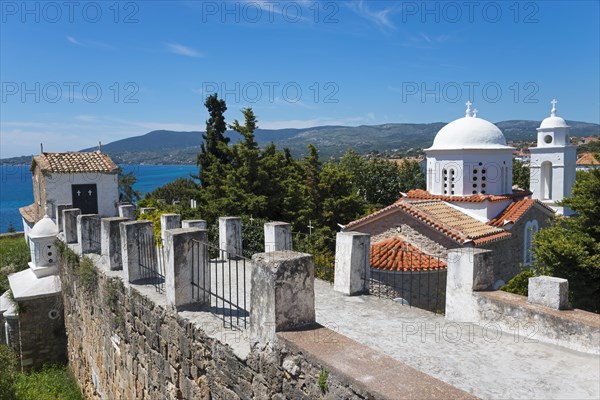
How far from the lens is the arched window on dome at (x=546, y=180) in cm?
2680

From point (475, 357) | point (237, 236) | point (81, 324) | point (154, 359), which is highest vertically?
point (237, 236)

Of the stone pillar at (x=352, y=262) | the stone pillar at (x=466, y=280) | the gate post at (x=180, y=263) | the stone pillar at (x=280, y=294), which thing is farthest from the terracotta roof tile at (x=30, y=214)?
the stone pillar at (x=466, y=280)

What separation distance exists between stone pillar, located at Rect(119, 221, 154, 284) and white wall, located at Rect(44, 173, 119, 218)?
12463mm

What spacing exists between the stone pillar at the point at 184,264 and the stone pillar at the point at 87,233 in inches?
211

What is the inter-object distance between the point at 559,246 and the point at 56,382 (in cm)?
1525

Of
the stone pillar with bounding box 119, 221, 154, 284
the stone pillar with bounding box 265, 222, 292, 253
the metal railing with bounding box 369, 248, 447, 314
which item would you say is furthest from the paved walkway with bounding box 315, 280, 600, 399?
the metal railing with bounding box 369, 248, 447, 314

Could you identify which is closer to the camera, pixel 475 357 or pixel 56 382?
pixel 475 357

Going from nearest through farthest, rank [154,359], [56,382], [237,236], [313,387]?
[313,387] < [154,359] < [237,236] < [56,382]

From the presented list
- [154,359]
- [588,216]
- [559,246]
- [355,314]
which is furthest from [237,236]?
[588,216]

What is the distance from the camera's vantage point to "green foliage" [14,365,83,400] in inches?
421

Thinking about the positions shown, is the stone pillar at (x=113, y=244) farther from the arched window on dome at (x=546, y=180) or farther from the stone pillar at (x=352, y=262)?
the arched window on dome at (x=546, y=180)

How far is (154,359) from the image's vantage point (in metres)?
6.75

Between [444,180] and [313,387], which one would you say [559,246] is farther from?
[313,387]

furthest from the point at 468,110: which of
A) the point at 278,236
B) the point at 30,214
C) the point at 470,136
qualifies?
the point at 30,214
